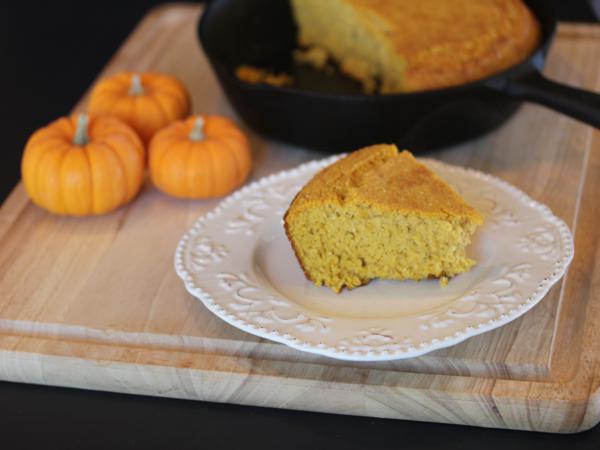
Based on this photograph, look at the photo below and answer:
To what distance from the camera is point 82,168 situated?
3094 mm

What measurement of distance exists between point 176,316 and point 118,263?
36 centimetres

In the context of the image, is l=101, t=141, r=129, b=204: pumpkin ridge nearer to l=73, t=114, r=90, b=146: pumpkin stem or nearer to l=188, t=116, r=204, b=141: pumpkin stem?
l=73, t=114, r=90, b=146: pumpkin stem

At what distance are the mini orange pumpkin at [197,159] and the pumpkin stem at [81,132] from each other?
0.22 m

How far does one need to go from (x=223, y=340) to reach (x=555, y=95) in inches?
52.4

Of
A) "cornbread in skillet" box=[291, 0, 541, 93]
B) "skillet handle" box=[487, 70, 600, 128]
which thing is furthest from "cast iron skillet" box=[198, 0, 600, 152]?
"cornbread in skillet" box=[291, 0, 541, 93]

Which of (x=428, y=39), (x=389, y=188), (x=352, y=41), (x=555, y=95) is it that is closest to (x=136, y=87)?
(x=352, y=41)

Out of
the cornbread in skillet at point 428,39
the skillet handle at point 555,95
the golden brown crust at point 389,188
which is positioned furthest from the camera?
the cornbread in skillet at point 428,39

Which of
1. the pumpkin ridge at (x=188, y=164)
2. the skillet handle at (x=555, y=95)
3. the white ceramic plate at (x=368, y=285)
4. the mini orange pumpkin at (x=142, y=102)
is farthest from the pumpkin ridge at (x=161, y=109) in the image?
the skillet handle at (x=555, y=95)

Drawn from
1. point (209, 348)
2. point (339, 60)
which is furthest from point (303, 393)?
point (339, 60)

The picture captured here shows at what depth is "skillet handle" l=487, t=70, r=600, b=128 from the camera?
3.00 meters

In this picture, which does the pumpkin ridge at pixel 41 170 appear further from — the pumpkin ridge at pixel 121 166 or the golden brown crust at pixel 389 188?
the golden brown crust at pixel 389 188

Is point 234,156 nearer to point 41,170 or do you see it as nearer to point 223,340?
point 41,170

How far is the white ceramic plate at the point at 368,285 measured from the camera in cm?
243

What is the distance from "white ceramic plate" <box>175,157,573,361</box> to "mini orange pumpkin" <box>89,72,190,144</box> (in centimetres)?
59
